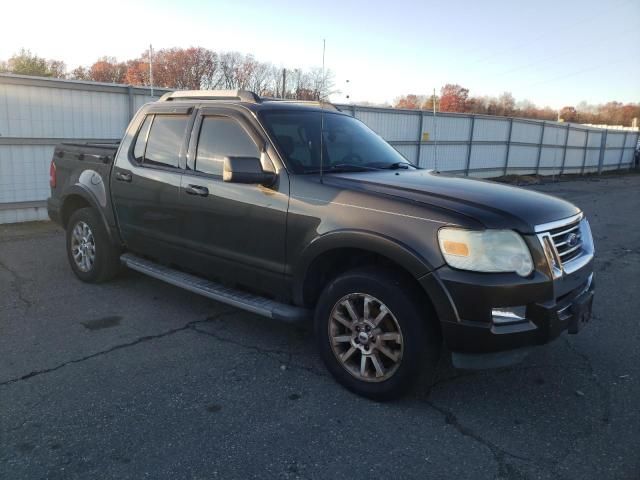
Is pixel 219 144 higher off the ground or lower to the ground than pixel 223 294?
higher

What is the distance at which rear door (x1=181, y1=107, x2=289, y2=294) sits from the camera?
3.75 metres

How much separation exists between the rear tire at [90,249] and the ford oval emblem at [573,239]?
426 cm

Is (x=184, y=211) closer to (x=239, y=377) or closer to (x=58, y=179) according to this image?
(x=239, y=377)

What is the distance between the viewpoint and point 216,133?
4.22m

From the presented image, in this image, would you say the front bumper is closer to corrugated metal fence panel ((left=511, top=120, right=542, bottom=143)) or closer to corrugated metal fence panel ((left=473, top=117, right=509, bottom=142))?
corrugated metal fence panel ((left=473, top=117, right=509, bottom=142))

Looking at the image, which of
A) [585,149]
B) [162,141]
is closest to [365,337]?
[162,141]

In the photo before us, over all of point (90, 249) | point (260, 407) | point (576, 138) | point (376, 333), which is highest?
point (576, 138)

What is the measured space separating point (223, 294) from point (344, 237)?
1.26 metres

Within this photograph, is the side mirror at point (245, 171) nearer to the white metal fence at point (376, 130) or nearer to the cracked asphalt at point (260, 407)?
the cracked asphalt at point (260, 407)

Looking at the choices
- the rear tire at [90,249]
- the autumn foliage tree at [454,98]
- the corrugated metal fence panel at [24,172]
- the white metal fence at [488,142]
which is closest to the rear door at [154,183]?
the rear tire at [90,249]

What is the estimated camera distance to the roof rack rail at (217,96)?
14.3 feet

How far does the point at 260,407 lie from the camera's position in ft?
10.6

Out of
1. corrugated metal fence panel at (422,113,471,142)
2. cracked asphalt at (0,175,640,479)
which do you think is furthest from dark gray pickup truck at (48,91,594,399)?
corrugated metal fence panel at (422,113,471,142)

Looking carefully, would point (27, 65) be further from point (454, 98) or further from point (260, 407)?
point (454, 98)
